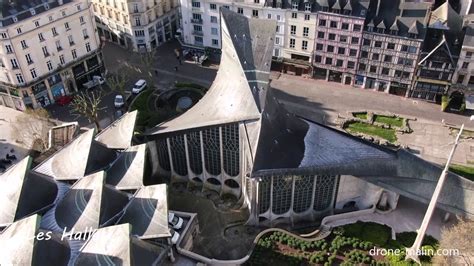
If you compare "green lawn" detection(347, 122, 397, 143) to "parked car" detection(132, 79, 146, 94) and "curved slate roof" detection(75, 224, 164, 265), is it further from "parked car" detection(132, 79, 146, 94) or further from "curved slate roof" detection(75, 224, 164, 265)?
"curved slate roof" detection(75, 224, 164, 265)

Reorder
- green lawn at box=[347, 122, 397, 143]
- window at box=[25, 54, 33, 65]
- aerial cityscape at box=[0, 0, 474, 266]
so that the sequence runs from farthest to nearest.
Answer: green lawn at box=[347, 122, 397, 143]
window at box=[25, 54, 33, 65]
aerial cityscape at box=[0, 0, 474, 266]

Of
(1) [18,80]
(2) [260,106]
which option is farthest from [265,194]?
(1) [18,80]

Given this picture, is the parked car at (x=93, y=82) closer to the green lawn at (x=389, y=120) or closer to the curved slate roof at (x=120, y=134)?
the curved slate roof at (x=120, y=134)

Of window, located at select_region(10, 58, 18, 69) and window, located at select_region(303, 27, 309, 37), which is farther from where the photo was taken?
window, located at select_region(303, 27, 309, 37)

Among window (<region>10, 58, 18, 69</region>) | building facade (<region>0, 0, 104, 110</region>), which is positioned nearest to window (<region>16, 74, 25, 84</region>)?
building facade (<region>0, 0, 104, 110</region>)

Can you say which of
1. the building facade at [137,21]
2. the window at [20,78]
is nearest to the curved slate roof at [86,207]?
the window at [20,78]

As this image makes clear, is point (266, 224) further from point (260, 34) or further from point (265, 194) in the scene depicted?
point (260, 34)

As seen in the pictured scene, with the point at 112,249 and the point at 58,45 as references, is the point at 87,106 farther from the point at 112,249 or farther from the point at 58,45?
the point at 112,249
